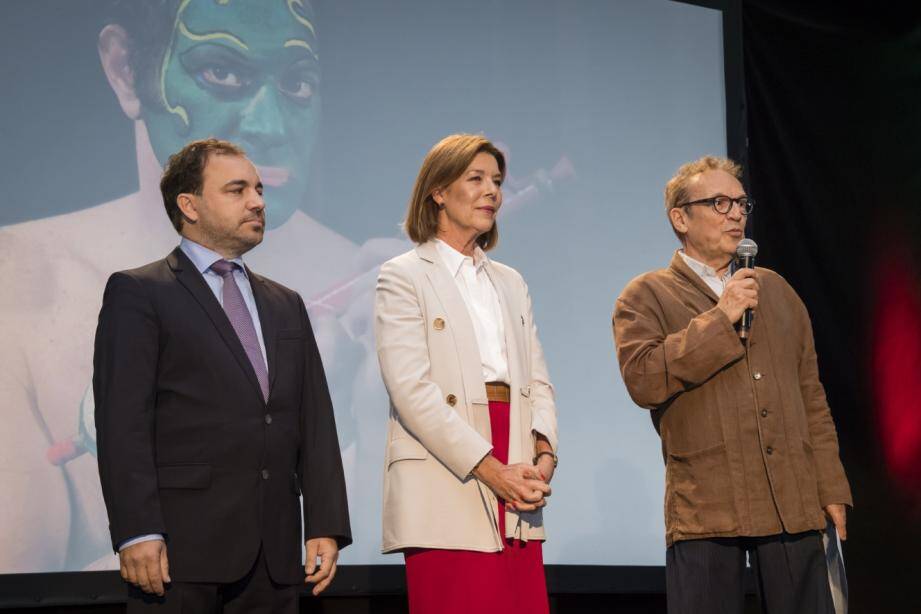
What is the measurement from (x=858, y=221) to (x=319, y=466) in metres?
3.12

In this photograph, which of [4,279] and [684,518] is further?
[4,279]

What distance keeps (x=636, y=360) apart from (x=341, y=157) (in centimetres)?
155

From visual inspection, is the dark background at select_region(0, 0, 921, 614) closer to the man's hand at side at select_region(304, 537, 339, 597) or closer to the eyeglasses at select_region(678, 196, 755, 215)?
the eyeglasses at select_region(678, 196, 755, 215)

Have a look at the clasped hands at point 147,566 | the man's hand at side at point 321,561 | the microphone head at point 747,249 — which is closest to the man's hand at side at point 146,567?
the clasped hands at point 147,566

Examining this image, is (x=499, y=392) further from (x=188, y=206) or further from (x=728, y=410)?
(x=188, y=206)

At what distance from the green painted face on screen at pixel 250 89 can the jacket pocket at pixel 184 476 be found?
159 cm

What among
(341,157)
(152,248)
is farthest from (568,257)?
(152,248)

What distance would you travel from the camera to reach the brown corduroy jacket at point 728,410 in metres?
2.67

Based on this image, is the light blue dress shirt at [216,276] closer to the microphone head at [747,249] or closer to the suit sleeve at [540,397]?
the suit sleeve at [540,397]

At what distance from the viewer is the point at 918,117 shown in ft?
15.2

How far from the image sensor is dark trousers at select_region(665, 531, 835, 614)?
2652mm

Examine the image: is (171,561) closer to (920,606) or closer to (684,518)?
(684,518)

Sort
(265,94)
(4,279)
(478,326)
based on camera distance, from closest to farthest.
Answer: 1. (478,326)
2. (4,279)
3. (265,94)

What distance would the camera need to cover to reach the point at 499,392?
264cm
